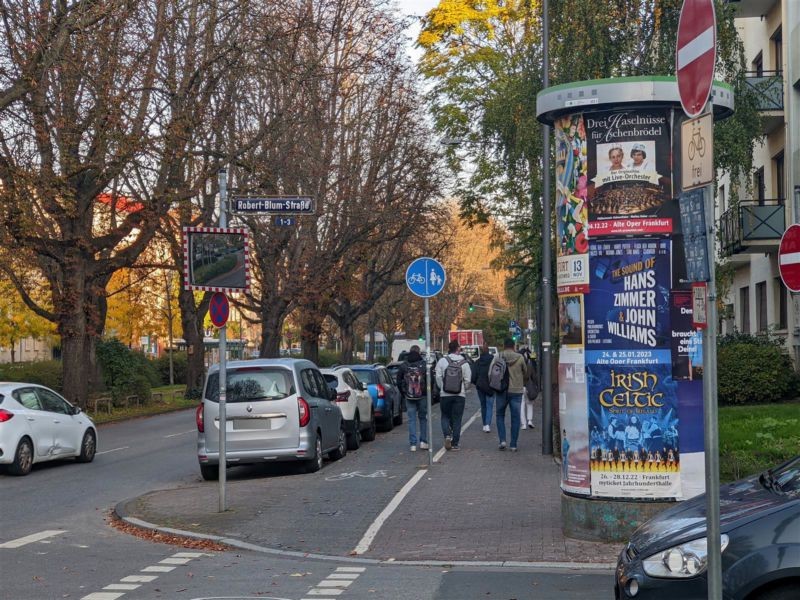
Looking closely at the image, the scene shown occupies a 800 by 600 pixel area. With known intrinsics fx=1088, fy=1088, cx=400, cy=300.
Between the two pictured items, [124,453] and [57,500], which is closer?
[57,500]

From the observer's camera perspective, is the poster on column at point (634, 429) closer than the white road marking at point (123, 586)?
No

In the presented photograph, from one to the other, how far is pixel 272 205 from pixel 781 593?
31.2 ft

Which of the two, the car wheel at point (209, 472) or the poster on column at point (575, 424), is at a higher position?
the poster on column at point (575, 424)

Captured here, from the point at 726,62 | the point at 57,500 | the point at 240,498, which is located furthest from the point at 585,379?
the point at 726,62

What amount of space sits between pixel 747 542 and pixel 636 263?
4982mm

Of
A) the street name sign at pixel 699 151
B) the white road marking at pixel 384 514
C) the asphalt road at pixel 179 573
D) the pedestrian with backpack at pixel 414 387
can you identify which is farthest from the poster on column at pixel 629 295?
the pedestrian with backpack at pixel 414 387

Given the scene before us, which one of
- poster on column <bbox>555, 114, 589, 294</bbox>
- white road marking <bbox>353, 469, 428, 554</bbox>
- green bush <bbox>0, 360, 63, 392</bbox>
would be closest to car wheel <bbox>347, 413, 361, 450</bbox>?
white road marking <bbox>353, 469, 428, 554</bbox>

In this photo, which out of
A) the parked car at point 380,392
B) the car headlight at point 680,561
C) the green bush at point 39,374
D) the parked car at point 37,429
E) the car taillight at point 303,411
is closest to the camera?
the car headlight at point 680,561

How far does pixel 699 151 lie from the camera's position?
5055mm

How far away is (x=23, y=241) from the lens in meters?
27.2

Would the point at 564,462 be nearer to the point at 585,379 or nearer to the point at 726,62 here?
the point at 585,379

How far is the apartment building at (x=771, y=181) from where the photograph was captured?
27.7 meters

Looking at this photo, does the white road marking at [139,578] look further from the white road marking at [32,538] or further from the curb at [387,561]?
the white road marking at [32,538]

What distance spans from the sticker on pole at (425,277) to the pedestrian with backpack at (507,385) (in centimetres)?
313
